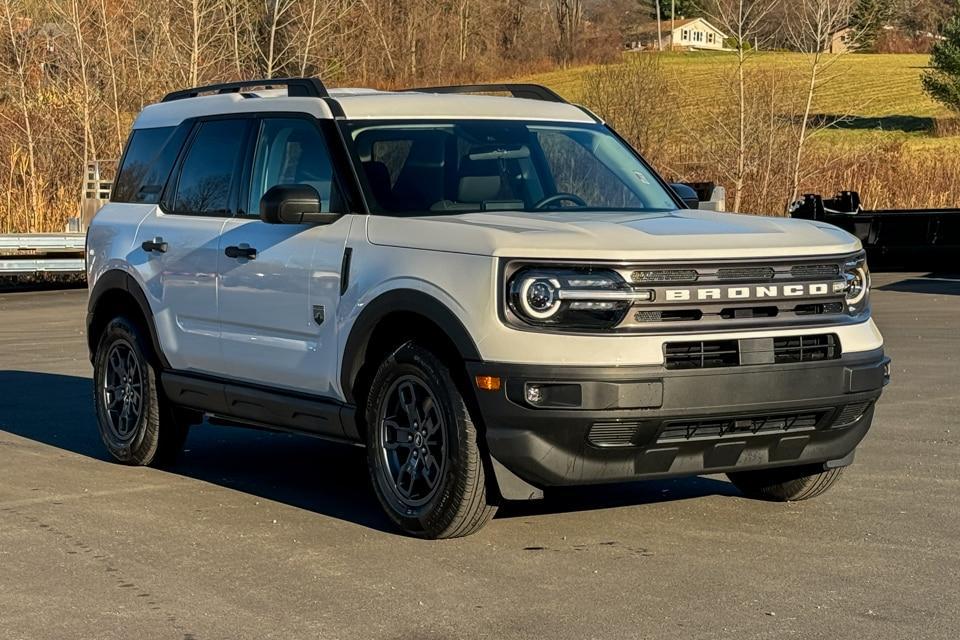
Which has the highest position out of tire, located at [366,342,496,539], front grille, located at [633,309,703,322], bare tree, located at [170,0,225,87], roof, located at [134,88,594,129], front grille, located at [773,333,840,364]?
bare tree, located at [170,0,225,87]

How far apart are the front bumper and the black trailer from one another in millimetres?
19310

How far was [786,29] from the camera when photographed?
Answer: 1394 inches

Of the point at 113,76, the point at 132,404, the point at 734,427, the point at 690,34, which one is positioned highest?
the point at 690,34

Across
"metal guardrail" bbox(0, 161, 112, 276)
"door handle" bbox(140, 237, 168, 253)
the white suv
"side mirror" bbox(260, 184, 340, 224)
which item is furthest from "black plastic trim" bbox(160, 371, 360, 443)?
"metal guardrail" bbox(0, 161, 112, 276)

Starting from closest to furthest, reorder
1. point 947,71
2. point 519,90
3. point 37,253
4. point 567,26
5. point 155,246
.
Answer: point 155,246, point 519,90, point 37,253, point 947,71, point 567,26

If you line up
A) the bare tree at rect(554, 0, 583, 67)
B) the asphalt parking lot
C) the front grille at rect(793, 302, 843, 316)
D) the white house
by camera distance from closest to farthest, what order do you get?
the asphalt parking lot
the front grille at rect(793, 302, 843, 316)
the bare tree at rect(554, 0, 583, 67)
the white house

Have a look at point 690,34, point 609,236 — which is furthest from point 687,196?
point 690,34

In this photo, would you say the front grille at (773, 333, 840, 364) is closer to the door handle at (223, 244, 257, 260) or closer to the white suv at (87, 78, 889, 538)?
the white suv at (87, 78, 889, 538)

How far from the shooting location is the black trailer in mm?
25828

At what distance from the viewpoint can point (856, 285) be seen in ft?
23.4

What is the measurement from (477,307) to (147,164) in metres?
3.60

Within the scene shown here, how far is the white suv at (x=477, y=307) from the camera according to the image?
6.49m

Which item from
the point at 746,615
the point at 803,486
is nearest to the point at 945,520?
the point at 803,486

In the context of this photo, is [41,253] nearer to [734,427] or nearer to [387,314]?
[387,314]
